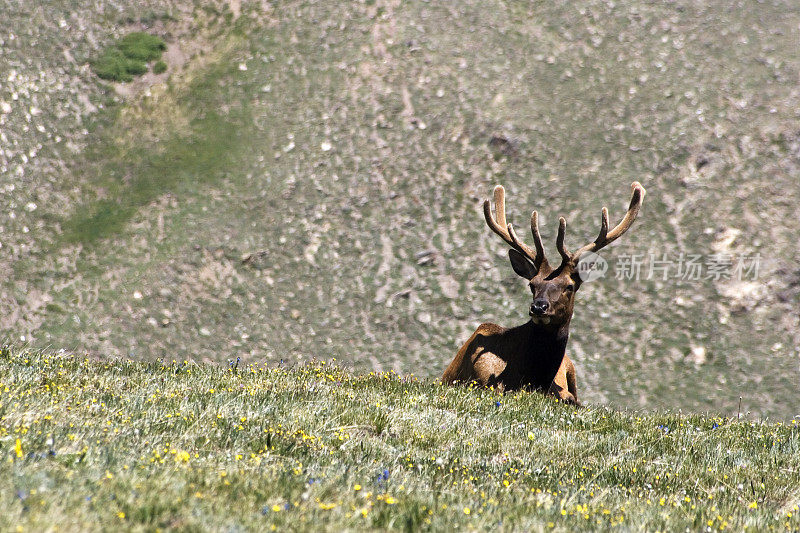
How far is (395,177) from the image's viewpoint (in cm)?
2764

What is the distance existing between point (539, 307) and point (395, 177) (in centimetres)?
1657

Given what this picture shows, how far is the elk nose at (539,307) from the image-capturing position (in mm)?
11656

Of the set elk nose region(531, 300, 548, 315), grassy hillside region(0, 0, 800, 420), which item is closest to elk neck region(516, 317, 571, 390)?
elk nose region(531, 300, 548, 315)

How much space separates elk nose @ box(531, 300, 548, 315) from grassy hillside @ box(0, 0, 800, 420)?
1056cm

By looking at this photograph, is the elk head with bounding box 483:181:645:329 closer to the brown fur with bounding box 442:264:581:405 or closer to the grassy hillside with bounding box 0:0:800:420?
the brown fur with bounding box 442:264:581:405

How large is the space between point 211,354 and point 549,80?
17014 millimetres

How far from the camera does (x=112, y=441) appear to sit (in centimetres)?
558

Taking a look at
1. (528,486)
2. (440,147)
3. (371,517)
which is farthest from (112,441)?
(440,147)

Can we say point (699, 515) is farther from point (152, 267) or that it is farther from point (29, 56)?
point (29, 56)

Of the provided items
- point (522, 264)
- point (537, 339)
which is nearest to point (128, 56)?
point (522, 264)

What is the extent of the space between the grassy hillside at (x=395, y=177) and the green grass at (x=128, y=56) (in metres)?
0.53

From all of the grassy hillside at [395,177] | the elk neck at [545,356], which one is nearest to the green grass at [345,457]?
the elk neck at [545,356]

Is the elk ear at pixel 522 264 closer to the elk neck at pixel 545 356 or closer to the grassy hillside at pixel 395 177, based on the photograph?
the elk neck at pixel 545 356

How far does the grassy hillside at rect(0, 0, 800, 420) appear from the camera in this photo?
2317 centimetres
